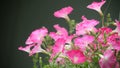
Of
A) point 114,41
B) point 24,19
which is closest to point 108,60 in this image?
point 114,41

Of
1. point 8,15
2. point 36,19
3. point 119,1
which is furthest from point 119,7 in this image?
point 8,15

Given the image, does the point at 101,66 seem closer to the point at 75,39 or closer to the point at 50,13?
the point at 75,39

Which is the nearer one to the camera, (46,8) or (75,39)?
(75,39)

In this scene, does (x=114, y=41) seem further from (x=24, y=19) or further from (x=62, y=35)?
(x=24, y=19)

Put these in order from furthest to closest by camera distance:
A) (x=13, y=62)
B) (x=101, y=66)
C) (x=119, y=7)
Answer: (x=13, y=62)
(x=119, y=7)
(x=101, y=66)

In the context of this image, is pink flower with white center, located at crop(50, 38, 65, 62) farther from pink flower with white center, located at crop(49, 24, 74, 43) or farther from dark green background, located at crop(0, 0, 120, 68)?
dark green background, located at crop(0, 0, 120, 68)
